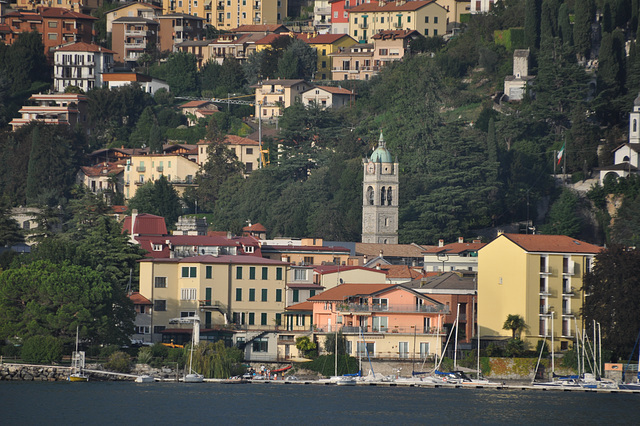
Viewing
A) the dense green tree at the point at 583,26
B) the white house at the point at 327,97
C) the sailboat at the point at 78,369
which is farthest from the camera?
the white house at the point at 327,97

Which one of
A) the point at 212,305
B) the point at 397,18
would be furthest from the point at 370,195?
the point at 397,18

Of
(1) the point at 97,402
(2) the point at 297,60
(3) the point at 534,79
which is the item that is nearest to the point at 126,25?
(2) the point at 297,60

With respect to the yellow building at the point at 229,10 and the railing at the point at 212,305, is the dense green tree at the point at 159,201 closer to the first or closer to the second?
the railing at the point at 212,305

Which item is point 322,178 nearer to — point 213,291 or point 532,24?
point 532,24

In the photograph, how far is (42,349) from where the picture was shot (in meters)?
83.1

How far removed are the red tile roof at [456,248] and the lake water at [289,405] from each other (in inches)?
1144

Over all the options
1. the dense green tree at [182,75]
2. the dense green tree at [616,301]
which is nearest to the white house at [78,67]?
the dense green tree at [182,75]

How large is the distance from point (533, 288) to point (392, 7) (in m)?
89.5

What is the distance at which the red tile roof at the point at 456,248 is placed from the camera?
370 feet

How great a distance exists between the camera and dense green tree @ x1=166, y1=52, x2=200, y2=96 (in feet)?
558

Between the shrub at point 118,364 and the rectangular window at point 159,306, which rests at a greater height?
the rectangular window at point 159,306

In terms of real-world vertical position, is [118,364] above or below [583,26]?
below

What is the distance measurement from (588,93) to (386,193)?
18983 millimetres

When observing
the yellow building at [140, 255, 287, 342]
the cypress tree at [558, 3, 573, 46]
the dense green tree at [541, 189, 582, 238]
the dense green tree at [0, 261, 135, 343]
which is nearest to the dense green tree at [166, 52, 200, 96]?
the cypress tree at [558, 3, 573, 46]
